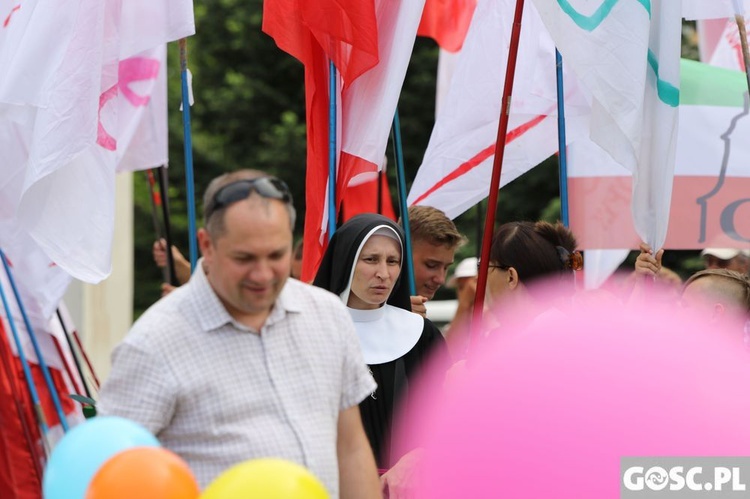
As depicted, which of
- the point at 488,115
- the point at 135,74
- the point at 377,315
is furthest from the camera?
the point at 135,74

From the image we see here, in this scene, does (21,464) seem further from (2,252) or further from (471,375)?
(471,375)

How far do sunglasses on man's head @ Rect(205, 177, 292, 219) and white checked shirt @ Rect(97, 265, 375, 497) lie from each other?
184 mm

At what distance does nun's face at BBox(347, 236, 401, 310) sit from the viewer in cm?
439

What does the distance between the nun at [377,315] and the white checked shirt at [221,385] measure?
3.89ft

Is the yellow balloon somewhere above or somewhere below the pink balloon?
below

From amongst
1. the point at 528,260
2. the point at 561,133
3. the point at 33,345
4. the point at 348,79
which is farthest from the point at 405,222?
the point at 33,345

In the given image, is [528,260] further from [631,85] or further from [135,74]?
[135,74]

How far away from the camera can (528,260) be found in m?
4.68

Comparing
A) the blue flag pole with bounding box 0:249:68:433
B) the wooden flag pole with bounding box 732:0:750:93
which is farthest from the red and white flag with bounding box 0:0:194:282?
the wooden flag pole with bounding box 732:0:750:93

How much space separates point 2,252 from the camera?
6254 millimetres

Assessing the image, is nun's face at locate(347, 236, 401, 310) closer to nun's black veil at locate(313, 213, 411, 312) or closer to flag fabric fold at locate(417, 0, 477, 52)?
nun's black veil at locate(313, 213, 411, 312)

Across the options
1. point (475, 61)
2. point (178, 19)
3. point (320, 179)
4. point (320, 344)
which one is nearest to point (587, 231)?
point (475, 61)

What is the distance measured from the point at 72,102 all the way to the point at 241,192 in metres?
2.48

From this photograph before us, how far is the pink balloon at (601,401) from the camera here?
2334 millimetres
